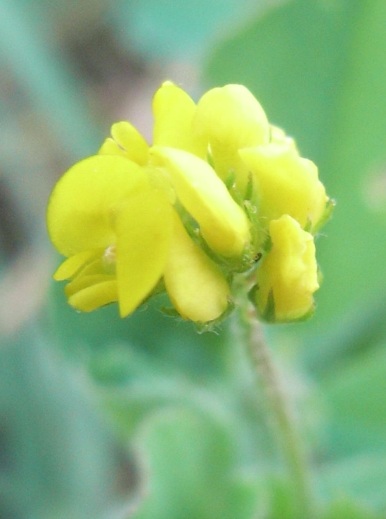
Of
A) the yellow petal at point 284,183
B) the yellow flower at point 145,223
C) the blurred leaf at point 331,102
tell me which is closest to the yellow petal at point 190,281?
the yellow flower at point 145,223

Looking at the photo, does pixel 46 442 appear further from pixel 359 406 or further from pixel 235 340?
pixel 359 406

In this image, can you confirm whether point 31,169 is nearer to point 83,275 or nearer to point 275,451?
point 275,451

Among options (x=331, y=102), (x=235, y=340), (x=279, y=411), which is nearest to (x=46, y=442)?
(x=235, y=340)

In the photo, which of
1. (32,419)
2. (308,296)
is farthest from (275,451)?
(308,296)

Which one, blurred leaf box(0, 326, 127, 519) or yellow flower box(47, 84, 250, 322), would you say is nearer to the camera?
yellow flower box(47, 84, 250, 322)

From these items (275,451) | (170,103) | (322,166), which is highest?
(170,103)

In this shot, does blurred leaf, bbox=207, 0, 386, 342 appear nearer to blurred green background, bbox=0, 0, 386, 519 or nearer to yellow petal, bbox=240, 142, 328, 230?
blurred green background, bbox=0, 0, 386, 519

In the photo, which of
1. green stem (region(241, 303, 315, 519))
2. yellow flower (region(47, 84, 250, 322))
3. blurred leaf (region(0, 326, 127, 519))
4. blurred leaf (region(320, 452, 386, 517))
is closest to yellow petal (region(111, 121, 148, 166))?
yellow flower (region(47, 84, 250, 322))
